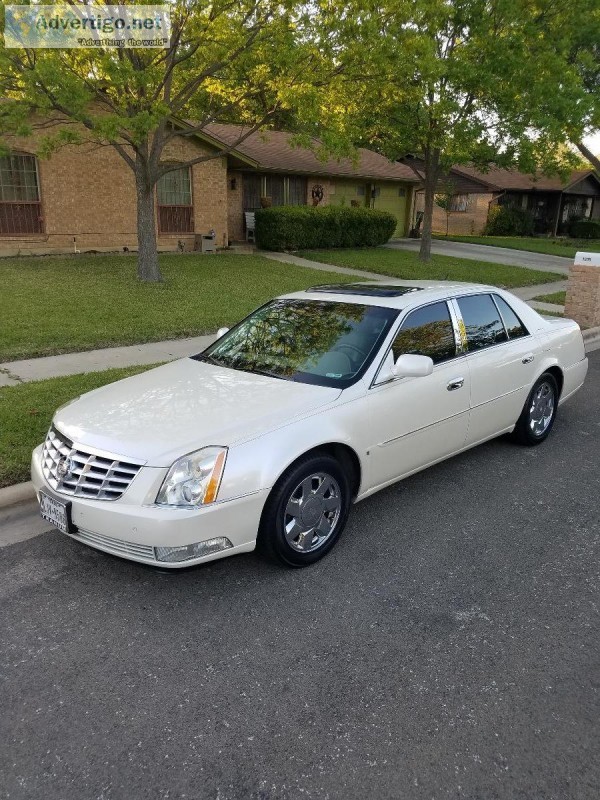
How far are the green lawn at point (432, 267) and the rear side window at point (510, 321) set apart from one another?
1117 cm

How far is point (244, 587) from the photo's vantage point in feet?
11.9

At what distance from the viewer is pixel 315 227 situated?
2189 cm

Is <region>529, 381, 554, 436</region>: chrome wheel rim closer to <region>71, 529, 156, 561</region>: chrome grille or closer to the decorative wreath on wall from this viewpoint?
<region>71, 529, 156, 561</region>: chrome grille

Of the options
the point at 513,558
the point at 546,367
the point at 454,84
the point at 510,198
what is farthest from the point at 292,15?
the point at 510,198

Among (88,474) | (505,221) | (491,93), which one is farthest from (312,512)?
(505,221)

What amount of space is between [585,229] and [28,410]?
3782 centimetres

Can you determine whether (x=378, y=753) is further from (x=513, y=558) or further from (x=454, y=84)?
Answer: (x=454, y=84)

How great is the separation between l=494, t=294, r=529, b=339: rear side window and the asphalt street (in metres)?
1.74

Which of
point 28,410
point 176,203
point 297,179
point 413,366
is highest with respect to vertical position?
point 297,179

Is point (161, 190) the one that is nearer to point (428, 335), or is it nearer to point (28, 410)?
point (28, 410)

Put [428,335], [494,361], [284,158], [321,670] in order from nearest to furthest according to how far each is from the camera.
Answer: [321,670] < [428,335] < [494,361] < [284,158]

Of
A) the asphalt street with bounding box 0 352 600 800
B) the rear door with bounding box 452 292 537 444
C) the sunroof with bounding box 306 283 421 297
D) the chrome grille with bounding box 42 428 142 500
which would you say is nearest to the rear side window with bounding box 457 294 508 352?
the rear door with bounding box 452 292 537 444

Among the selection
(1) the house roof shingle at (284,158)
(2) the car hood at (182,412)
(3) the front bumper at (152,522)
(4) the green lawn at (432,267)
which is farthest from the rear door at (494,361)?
(1) the house roof shingle at (284,158)

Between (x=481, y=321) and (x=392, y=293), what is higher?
(x=392, y=293)
